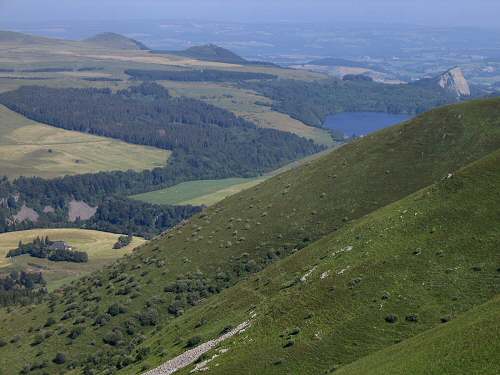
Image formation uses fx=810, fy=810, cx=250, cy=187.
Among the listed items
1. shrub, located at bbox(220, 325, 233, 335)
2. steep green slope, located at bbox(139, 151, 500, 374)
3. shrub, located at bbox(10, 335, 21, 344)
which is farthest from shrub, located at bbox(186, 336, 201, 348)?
shrub, located at bbox(10, 335, 21, 344)

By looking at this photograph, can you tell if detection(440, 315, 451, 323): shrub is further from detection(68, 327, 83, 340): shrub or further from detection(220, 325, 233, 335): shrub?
detection(68, 327, 83, 340): shrub

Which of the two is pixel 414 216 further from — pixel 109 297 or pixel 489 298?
pixel 109 297

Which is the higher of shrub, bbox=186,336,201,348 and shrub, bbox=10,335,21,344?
shrub, bbox=186,336,201,348

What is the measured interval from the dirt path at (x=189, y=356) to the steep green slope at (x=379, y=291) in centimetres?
202


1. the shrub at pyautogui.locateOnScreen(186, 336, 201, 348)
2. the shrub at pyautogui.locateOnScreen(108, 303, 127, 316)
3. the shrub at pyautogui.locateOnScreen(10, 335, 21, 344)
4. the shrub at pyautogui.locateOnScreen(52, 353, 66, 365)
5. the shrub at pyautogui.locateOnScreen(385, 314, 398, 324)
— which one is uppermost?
the shrub at pyautogui.locateOnScreen(385, 314, 398, 324)

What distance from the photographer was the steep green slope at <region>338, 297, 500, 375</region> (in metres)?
40.7

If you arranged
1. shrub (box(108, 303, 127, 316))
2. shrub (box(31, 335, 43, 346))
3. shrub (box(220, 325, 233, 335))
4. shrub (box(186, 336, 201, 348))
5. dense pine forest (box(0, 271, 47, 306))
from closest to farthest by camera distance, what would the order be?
shrub (box(220, 325, 233, 335))
shrub (box(186, 336, 201, 348))
shrub (box(31, 335, 43, 346))
shrub (box(108, 303, 127, 316))
dense pine forest (box(0, 271, 47, 306))

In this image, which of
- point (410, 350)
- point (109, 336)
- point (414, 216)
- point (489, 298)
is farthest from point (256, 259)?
point (410, 350)

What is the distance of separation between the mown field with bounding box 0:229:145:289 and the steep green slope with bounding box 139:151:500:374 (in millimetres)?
84492

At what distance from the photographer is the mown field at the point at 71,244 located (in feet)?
513

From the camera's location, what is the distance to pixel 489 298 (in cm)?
5438

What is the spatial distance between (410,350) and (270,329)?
1457cm

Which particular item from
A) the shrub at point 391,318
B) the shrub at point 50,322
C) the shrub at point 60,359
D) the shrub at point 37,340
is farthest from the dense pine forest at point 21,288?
the shrub at point 391,318

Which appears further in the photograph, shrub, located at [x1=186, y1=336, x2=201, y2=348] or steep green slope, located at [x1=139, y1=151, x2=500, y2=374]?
shrub, located at [x1=186, y1=336, x2=201, y2=348]
